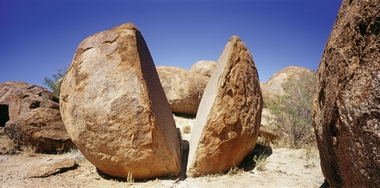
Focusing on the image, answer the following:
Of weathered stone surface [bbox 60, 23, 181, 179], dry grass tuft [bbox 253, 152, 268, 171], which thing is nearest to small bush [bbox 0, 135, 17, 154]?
weathered stone surface [bbox 60, 23, 181, 179]

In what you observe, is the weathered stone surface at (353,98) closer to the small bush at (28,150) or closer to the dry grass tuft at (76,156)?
the dry grass tuft at (76,156)

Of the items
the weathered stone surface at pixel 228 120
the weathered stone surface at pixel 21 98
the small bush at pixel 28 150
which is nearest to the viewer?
the weathered stone surface at pixel 228 120

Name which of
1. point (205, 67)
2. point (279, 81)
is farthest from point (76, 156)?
point (279, 81)

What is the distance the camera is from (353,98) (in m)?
1.52

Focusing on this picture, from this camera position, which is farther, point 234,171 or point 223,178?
point 234,171

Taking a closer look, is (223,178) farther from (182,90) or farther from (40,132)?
(40,132)

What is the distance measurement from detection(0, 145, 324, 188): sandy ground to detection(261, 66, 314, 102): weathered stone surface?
17.7 feet

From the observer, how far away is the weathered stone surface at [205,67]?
1057 centimetres

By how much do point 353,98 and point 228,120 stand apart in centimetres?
241

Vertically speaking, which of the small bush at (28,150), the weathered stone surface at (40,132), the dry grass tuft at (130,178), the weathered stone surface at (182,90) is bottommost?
the dry grass tuft at (130,178)

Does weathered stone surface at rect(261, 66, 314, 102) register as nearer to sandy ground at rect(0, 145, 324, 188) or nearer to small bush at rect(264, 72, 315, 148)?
small bush at rect(264, 72, 315, 148)

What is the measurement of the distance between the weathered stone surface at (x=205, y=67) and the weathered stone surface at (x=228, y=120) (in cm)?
631

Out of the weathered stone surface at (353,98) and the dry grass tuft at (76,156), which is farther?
the dry grass tuft at (76,156)

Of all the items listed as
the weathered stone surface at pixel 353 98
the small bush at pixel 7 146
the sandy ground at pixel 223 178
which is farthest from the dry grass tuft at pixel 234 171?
the small bush at pixel 7 146
